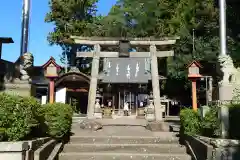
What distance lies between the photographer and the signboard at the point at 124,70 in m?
19.6

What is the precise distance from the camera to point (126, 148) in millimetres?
10211

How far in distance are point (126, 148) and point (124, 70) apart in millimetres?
9727

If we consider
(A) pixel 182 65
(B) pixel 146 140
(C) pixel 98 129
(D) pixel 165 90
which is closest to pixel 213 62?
(A) pixel 182 65

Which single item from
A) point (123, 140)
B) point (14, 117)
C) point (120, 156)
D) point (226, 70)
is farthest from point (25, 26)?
point (14, 117)

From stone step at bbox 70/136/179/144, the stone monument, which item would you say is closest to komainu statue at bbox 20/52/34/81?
the stone monument

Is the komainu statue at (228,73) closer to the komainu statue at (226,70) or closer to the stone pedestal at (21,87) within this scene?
the komainu statue at (226,70)

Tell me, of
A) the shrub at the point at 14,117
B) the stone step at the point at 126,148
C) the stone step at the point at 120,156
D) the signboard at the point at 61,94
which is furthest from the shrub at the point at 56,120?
the signboard at the point at 61,94

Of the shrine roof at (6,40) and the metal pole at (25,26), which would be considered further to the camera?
the metal pole at (25,26)

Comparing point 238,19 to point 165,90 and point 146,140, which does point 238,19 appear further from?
point 146,140

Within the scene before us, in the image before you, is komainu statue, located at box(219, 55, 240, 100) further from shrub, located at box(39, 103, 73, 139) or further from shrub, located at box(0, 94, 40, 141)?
shrub, located at box(0, 94, 40, 141)

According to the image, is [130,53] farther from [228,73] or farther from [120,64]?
[228,73]

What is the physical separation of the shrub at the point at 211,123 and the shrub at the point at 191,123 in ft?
2.99

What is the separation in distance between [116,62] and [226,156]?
43.6ft

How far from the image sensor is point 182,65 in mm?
33906
